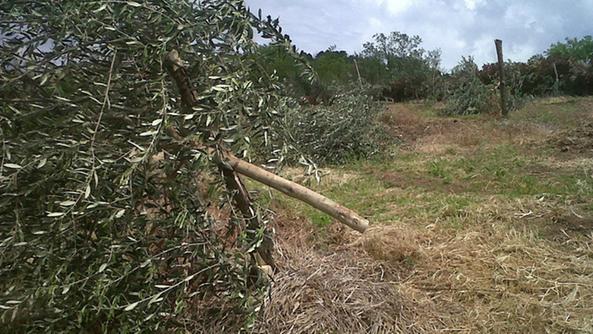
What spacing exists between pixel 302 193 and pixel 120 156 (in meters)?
0.81

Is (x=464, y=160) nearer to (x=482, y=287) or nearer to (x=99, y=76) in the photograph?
(x=482, y=287)

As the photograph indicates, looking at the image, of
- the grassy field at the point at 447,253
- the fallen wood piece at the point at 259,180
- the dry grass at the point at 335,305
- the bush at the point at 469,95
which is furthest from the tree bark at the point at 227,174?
the bush at the point at 469,95

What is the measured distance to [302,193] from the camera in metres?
2.41

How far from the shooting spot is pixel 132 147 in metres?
2.23

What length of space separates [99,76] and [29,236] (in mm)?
766

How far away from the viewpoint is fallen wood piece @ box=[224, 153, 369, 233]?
2.32 m

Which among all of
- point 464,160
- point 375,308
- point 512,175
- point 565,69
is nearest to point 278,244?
point 375,308

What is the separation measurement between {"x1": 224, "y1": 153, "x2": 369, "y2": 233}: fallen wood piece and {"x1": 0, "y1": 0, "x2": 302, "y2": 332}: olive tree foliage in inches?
5.2

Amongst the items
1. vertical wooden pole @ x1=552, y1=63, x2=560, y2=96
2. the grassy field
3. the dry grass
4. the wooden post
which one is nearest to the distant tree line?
vertical wooden pole @ x1=552, y1=63, x2=560, y2=96

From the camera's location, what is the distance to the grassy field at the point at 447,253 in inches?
108

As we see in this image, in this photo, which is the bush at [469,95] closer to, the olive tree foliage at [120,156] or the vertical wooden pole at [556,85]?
the vertical wooden pole at [556,85]

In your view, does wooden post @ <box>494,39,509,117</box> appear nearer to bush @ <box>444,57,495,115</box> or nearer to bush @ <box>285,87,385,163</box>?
bush @ <box>444,57,495,115</box>

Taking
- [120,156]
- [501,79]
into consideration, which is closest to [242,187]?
[120,156]

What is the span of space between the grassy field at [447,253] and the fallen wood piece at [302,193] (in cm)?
58
